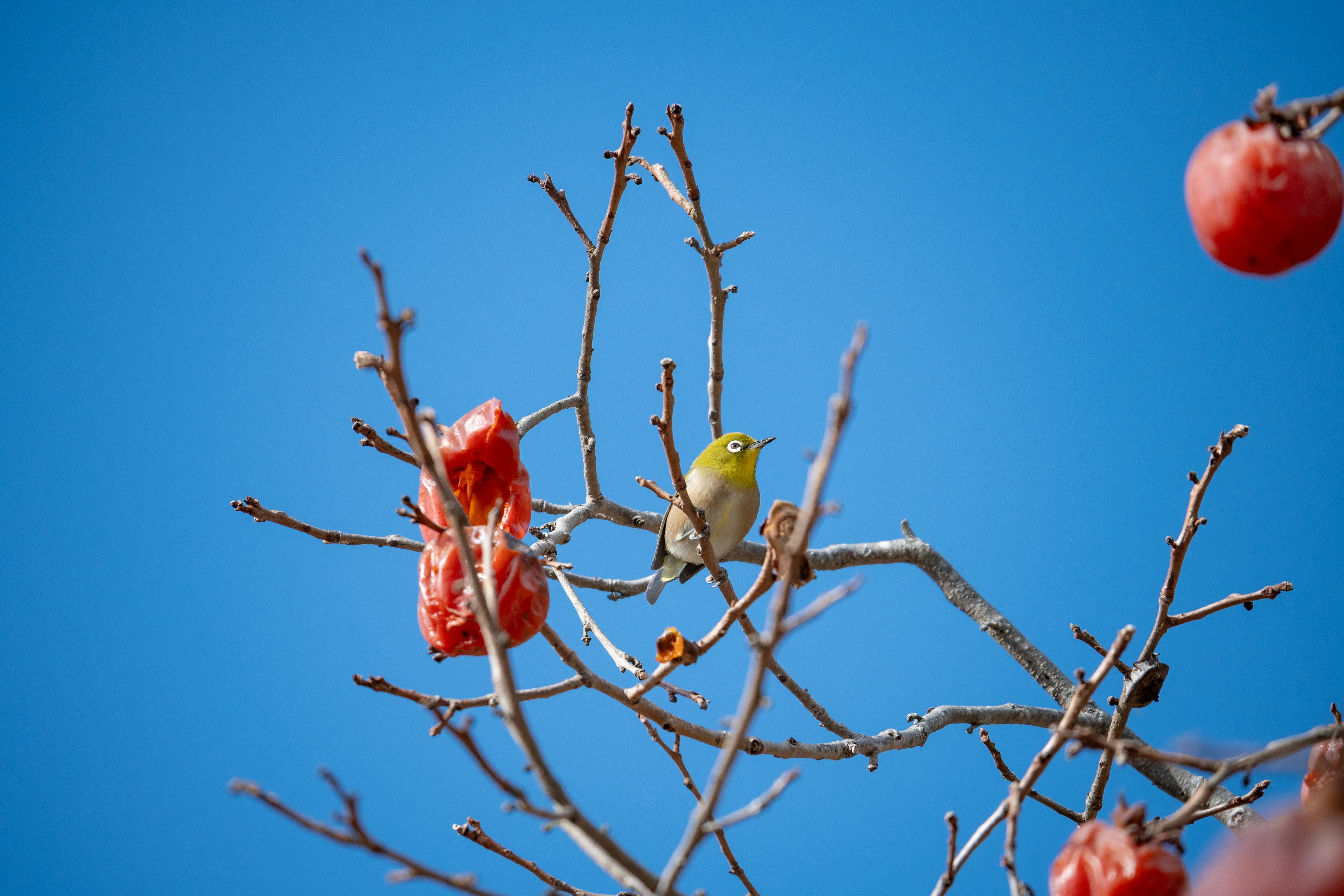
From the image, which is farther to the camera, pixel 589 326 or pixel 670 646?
pixel 589 326

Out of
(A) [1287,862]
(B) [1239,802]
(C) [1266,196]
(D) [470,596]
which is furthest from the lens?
(B) [1239,802]

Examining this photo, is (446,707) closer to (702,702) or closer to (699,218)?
(702,702)

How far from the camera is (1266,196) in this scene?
1231 mm

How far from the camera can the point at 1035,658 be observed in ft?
9.13

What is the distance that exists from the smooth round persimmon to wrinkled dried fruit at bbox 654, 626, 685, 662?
3.16 feet

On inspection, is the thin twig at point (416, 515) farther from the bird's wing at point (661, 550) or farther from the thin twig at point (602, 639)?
the bird's wing at point (661, 550)

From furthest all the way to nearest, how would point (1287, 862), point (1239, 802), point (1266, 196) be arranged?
point (1239, 802) < point (1266, 196) < point (1287, 862)

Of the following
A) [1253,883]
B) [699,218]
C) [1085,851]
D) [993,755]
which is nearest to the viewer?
[1253,883]

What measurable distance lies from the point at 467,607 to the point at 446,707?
0.15m

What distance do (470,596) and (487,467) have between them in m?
0.57

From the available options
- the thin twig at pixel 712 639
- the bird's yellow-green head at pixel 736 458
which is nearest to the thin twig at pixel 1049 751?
the thin twig at pixel 712 639

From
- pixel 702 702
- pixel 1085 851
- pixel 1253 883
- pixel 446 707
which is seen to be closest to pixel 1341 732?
pixel 1085 851

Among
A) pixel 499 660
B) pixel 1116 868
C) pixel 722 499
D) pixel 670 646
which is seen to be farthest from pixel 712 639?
pixel 722 499

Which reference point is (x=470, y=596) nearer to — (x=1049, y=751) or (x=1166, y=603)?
(x=1049, y=751)
